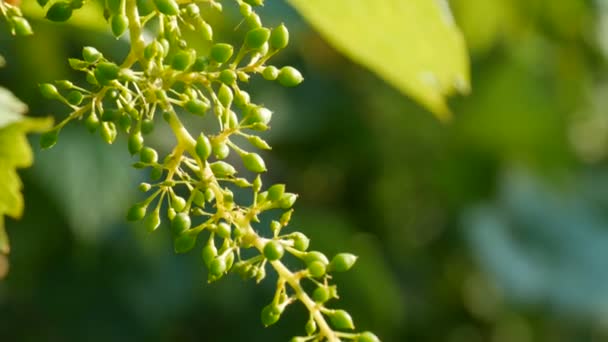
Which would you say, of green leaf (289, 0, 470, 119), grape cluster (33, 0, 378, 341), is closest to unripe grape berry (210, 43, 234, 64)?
grape cluster (33, 0, 378, 341)

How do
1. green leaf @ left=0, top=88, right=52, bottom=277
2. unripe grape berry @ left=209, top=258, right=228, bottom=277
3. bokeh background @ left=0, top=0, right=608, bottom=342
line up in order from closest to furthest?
1. unripe grape berry @ left=209, top=258, right=228, bottom=277
2. green leaf @ left=0, top=88, right=52, bottom=277
3. bokeh background @ left=0, top=0, right=608, bottom=342

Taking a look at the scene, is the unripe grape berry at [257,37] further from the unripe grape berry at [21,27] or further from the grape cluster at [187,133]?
the unripe grape berry at [21,27]

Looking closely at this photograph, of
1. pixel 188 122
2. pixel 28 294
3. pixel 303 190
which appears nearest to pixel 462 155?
pixel 303 190

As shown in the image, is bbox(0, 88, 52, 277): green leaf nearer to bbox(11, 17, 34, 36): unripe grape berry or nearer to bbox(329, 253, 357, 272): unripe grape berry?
bbox(11, 17, 34, 36): unripe grape berry

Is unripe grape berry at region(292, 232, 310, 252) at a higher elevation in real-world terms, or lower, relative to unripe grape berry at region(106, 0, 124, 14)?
lower

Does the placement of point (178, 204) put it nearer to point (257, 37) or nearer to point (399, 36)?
point (257, 37)

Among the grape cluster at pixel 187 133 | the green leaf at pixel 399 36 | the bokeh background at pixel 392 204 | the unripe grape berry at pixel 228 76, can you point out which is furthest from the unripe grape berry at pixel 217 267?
the bokeh background at pixel 392 204

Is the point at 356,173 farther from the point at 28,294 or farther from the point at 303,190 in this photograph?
the point at 28,294
